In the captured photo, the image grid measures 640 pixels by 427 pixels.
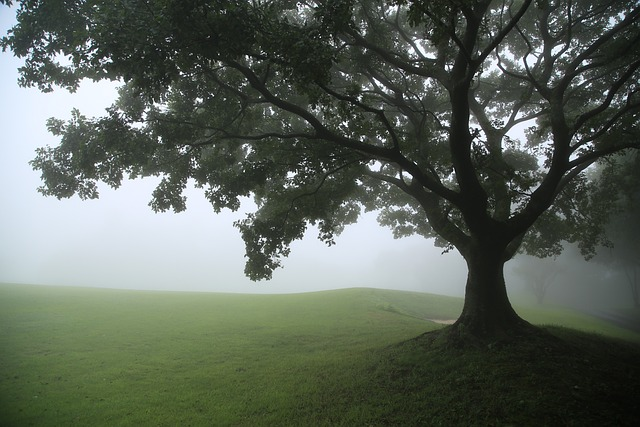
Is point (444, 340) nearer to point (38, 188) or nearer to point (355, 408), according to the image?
point (355, 408)

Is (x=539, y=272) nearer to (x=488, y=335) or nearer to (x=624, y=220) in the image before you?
(x=624, y=220)

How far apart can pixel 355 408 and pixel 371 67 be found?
40.2 ft

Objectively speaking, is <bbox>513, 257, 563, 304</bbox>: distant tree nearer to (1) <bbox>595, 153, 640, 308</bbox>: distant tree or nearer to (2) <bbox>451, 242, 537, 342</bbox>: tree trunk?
(1) <bbox>595, 153, 640, 308</bbox>: distant tree

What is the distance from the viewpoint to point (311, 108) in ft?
38.9

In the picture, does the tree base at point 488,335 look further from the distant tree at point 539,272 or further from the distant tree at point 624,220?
the distant tree at point 539,272

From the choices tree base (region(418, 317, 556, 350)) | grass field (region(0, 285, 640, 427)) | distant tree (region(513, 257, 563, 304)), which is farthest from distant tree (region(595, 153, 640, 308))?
grass field (region(0, 285, 640, 427))

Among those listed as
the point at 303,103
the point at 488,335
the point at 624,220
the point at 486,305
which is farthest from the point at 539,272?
the point at 303,103

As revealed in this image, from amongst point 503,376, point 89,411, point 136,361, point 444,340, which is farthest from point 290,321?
point 503,376

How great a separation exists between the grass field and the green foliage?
4.06 m

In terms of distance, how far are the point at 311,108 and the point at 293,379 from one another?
9.64 meters

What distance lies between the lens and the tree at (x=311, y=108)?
24.3 ft

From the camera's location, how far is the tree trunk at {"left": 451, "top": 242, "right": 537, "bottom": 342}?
11125 millimetres

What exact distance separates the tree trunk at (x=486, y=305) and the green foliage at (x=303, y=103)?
0.41 meters

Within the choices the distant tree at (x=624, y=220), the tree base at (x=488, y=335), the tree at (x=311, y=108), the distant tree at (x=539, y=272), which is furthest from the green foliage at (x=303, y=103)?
the distant tree at (x=539, y=272)
